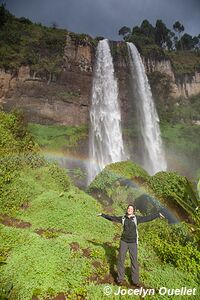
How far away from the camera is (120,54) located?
39.8 meters

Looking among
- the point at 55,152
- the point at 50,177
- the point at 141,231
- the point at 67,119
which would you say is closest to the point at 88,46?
the point at 67,119

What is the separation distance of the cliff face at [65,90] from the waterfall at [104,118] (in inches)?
41.5

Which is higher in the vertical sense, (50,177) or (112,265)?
(50,177)

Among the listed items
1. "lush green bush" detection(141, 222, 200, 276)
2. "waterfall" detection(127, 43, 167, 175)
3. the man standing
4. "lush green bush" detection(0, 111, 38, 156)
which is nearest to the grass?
"waterfall" detection(127, 43, 167, 175)

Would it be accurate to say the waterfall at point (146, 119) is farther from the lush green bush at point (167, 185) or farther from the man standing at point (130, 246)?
the man standing at point (130, 246)

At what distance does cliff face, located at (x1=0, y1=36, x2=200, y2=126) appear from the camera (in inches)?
1291

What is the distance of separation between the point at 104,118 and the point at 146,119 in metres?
6.68

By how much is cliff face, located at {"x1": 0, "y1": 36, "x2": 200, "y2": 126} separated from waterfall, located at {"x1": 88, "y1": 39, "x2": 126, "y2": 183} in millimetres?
1053

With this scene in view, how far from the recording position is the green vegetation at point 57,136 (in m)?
28.3

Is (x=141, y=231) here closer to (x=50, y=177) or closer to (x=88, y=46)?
(x=50, y=177)

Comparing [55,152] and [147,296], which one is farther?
[55,152]

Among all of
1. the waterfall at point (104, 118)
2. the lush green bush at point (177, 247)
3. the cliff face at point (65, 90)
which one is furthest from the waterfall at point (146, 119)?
the lush green bush at point (177, 247)

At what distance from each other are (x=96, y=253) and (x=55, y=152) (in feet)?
68.6

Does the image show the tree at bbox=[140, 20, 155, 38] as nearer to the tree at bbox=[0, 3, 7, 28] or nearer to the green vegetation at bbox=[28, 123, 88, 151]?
the tree at bbox=[0, 3, 7, 28]
